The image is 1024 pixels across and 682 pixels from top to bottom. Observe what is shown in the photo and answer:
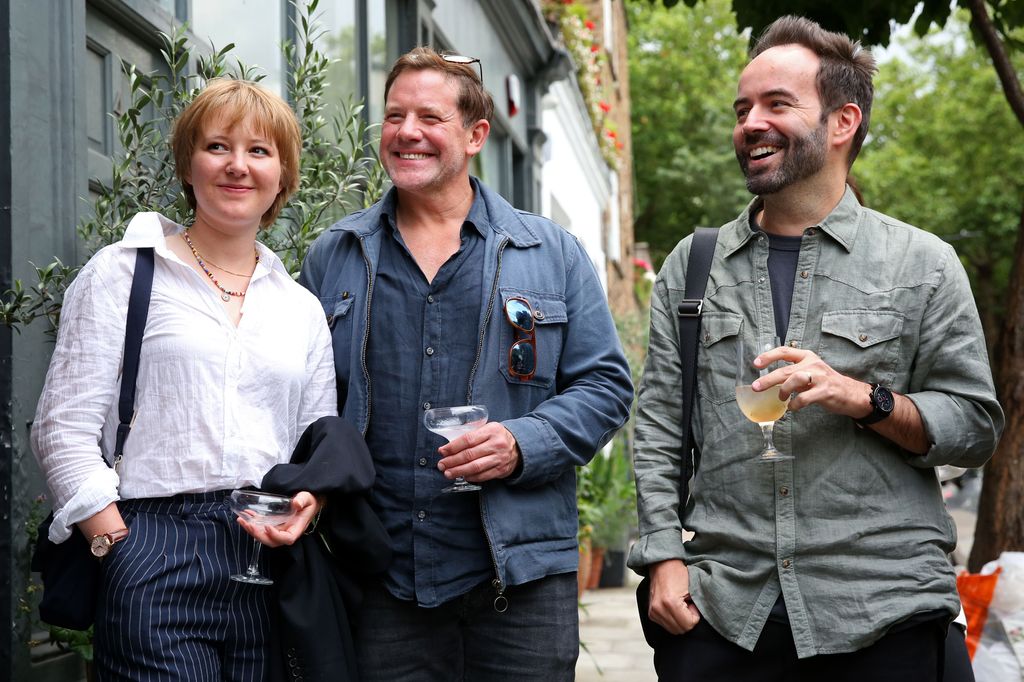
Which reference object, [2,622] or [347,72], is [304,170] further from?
[347,72]

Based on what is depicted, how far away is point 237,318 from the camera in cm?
262

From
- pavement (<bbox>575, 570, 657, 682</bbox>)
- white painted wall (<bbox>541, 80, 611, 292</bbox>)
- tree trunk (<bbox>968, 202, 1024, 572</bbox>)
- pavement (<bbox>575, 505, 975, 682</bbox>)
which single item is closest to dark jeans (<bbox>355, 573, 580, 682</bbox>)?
pavement (<bbox>575, 570, 657, 682</bbox>)

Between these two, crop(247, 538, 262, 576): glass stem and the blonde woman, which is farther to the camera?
crop(247, 538, 262, 576): glass stem

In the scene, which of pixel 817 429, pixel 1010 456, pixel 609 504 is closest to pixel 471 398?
pixel 817 429

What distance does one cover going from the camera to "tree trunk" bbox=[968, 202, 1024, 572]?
5727 millimetres

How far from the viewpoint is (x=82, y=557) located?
2395mm

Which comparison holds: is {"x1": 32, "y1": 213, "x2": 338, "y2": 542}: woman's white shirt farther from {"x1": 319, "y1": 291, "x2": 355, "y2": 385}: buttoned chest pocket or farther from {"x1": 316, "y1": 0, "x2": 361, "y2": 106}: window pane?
{"x1": 316, "y1": 0, "x2": 361, "y2": 106}: window pane

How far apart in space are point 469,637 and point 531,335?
0.76 metres

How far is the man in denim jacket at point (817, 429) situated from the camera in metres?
2.53

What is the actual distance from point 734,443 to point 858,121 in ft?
2.62

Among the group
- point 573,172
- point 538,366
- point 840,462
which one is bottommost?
point 840,462

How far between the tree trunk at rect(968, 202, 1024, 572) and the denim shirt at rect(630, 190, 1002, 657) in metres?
3.34

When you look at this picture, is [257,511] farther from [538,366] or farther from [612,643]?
[612,643]

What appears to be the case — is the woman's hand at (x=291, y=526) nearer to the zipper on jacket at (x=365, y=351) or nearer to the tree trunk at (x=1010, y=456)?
the zipper on jacket at (x=365, y=351)
